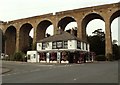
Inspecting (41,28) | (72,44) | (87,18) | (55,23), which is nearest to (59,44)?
(72,44)

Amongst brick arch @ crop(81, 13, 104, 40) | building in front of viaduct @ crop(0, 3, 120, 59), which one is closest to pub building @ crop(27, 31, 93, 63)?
building in front of viaduct @ crop(0, 3, 120, 59)

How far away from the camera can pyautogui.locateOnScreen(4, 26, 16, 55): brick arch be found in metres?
94.9

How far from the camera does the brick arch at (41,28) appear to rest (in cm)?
8545

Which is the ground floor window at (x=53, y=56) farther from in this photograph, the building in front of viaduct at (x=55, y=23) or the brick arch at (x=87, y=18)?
the brick arch at (x=87, y=18)

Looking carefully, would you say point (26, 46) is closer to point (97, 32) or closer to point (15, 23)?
point (15, 23)

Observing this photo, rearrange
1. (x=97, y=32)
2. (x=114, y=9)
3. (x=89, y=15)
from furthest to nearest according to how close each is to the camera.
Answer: (x=97, y=32) < (x=89, y=15) < (x=114, y=9)

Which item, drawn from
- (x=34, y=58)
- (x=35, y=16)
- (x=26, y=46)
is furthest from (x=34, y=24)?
(x=34, y=58)

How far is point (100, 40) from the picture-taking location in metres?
91.7

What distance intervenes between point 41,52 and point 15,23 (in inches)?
1511

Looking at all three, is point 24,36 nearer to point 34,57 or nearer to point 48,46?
point 34,57

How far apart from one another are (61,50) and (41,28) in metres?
36.0

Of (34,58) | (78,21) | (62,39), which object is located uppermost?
(78,21)

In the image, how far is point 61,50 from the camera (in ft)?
175

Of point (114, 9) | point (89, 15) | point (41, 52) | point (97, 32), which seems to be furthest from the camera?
point (97, 32)
